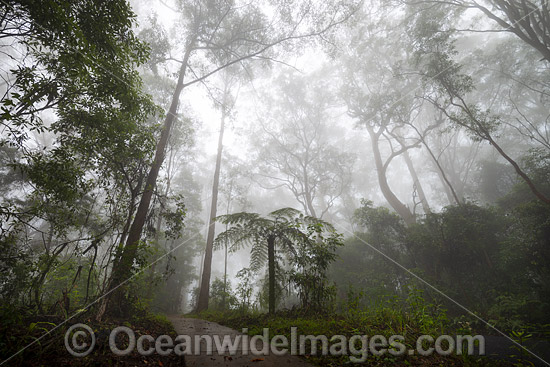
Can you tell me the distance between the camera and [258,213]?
8969mm

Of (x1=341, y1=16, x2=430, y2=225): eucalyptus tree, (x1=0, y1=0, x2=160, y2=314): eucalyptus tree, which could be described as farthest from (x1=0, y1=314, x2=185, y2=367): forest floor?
(x1=341, y1=16, x2=430, y2=225): eucalyptus tree

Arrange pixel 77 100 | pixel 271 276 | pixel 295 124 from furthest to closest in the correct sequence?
pixel 295 124, pixel 271 276, pixel 77 100

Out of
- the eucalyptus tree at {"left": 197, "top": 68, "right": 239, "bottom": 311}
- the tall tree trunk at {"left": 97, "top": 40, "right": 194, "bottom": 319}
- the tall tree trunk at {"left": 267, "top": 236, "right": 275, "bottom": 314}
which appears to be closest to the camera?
the tall tree trunk at {"left": 97, "top": 40, "right": 194, "bottom": 319}

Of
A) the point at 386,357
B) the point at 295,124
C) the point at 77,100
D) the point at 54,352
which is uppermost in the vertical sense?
the point at 295,124

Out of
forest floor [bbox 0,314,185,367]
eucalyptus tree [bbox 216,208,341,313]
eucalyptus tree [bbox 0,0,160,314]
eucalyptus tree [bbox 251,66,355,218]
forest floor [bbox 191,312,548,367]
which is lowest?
forest floor [bbox 191,312,548,367]

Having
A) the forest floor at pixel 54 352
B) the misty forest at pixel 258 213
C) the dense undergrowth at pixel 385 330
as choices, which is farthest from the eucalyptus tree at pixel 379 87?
the forest floor at pixel 54 352

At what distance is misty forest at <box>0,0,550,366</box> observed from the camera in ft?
10.4

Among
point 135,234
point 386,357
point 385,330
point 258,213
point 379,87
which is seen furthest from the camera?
point 379,87

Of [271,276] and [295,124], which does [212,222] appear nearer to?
[271,276]

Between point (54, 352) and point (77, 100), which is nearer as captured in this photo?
point (54, 352)

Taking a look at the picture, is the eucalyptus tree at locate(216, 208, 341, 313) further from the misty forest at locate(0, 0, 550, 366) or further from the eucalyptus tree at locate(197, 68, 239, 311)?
the eucalyptus tree at locate(197, 68, 239, 311)

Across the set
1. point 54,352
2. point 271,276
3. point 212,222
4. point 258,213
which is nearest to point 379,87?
point 258,213

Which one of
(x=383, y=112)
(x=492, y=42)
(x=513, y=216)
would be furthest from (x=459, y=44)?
(x=513, y=216)

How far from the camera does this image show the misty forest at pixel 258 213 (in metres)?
3.16
